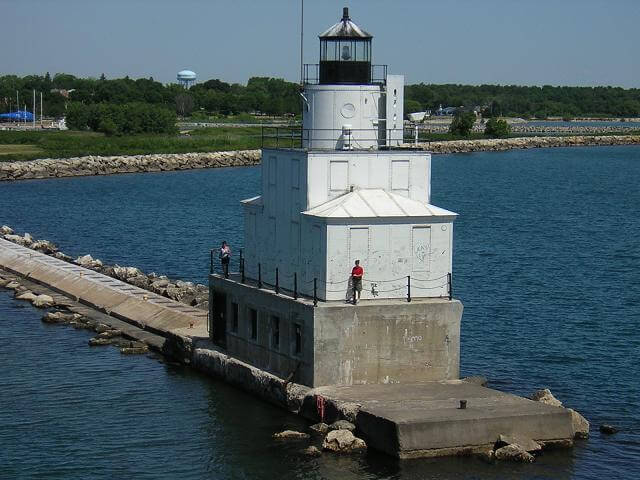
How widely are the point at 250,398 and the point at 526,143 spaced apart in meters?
144

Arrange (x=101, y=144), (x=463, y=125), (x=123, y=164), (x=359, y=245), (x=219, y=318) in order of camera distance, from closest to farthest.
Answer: (x=359, y=245)
(x=219, y=318)
(x=123, y=164)
(x=101, y=144)
(x=463, y=125)

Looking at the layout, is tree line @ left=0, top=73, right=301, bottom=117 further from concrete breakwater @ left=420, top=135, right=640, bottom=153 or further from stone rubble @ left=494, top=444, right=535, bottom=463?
stone rubble @ left=494, top=444, right=535, bottom=463

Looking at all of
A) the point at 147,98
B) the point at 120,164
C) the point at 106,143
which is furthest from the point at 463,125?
the point at 120,164

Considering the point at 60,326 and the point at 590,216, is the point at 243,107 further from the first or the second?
the point at 60,326

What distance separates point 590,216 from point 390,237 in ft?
163

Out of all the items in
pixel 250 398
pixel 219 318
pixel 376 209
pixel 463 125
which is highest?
pixel 376 209

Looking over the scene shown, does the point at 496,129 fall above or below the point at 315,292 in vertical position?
below

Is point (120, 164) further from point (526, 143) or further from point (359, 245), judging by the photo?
point (359, 245)

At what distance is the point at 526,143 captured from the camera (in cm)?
16762

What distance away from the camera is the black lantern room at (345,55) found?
2712cm

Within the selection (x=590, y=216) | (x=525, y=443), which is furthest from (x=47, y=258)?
(x=590, y=216)

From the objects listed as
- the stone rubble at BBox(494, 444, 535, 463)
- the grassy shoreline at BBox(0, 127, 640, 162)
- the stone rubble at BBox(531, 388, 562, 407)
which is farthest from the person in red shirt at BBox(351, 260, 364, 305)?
the grassy shoreline at BBox(0, 127, 640, 162)

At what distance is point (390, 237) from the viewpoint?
2553 cm

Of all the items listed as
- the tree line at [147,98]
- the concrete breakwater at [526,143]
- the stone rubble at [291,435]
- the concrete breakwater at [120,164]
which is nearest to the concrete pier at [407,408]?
the stone rubble at [291,435]
